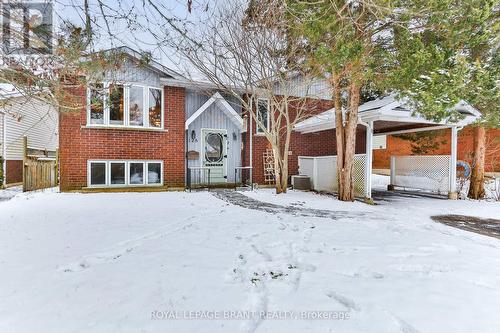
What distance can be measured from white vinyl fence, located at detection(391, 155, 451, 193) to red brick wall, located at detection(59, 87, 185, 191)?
29.7ft

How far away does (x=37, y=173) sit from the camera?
995 cm

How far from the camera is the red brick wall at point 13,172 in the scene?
11.3m

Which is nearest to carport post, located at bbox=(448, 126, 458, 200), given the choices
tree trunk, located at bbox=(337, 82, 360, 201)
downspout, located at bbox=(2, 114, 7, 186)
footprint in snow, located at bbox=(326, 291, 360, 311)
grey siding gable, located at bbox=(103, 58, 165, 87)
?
tree trunk, located at bbox=(337, 82, 360, 201)

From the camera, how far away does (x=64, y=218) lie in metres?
5.43

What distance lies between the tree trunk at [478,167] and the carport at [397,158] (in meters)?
0.69

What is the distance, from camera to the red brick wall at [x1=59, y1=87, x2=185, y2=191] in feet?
30.4

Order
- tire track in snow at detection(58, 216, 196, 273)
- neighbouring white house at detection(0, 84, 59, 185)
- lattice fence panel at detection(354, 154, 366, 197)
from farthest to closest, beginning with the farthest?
neighbouring white house at detection(0, 84, 59, 185) < lattice fence panel at detection(354, 154, 366, 197) < tire track in snow at detection(58, 216, 196, 273)

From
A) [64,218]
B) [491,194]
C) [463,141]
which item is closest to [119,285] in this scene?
[64,218]

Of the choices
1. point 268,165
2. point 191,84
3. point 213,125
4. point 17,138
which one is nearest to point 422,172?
point 268,165

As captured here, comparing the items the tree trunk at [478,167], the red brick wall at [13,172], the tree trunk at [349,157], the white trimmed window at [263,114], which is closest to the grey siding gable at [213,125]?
the white trimmed window at [263,114]

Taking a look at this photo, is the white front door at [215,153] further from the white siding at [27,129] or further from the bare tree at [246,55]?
the white siding at [27,129]

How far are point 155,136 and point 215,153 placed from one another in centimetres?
242

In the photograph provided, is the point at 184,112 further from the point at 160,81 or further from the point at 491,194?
the point at 491,194

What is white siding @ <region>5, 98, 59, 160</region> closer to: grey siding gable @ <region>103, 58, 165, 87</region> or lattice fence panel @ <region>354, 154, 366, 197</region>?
grey siding gable @ <region>103, 58, 165, 87</region>
